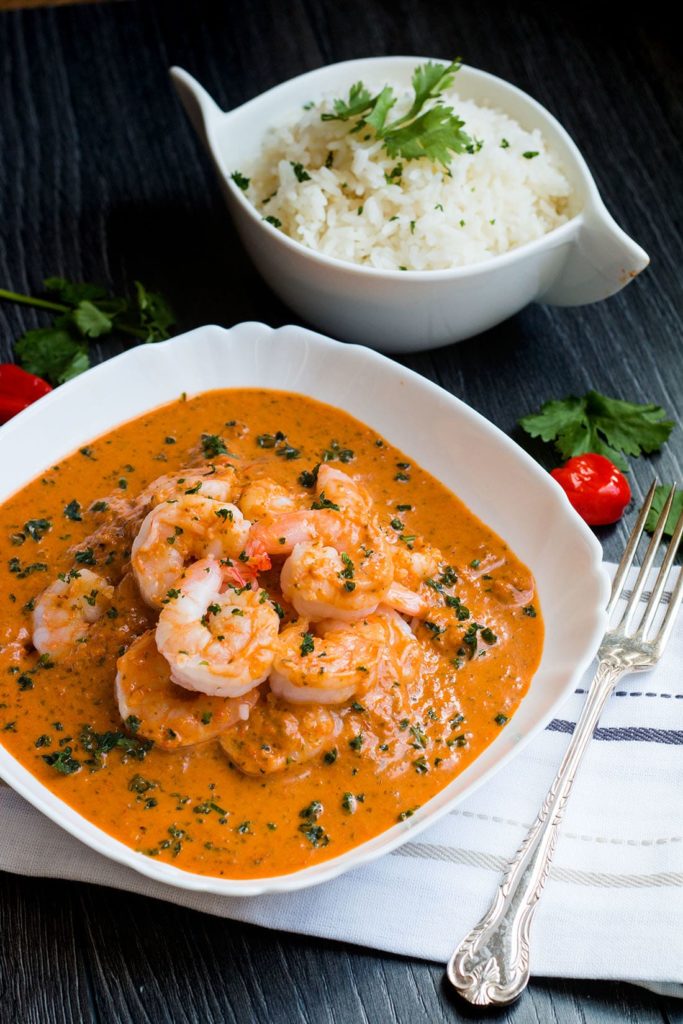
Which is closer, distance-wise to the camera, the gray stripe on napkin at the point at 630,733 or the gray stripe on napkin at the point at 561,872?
the gray stripe on napkin at the point at 561,872

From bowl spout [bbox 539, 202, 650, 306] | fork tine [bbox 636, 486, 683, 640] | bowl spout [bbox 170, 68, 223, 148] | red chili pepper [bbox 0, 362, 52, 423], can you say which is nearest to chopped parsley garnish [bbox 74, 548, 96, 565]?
red chili pepper [bbox 0, 362, 52, 423]

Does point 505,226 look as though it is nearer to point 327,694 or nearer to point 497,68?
point 497,68

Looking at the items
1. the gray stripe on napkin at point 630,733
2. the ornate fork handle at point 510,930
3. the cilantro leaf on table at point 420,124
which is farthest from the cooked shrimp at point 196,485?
the cilantro leaf on table at point 420,124

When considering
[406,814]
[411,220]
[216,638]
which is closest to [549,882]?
[406,814]

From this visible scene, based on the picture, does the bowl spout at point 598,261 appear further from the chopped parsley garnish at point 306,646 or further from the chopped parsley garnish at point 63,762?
the chopped parsley garnish at point 63,762

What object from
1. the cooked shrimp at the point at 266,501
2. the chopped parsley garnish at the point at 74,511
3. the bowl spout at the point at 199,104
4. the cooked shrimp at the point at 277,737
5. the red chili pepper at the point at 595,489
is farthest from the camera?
the bowl spout at the point at 199,104

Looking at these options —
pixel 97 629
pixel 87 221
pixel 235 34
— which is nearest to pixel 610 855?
pixel 97 629

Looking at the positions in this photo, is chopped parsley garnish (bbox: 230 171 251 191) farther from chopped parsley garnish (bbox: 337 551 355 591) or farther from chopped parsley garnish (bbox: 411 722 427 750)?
chopped parsley garnish (bbox: 411 722 427 750)
